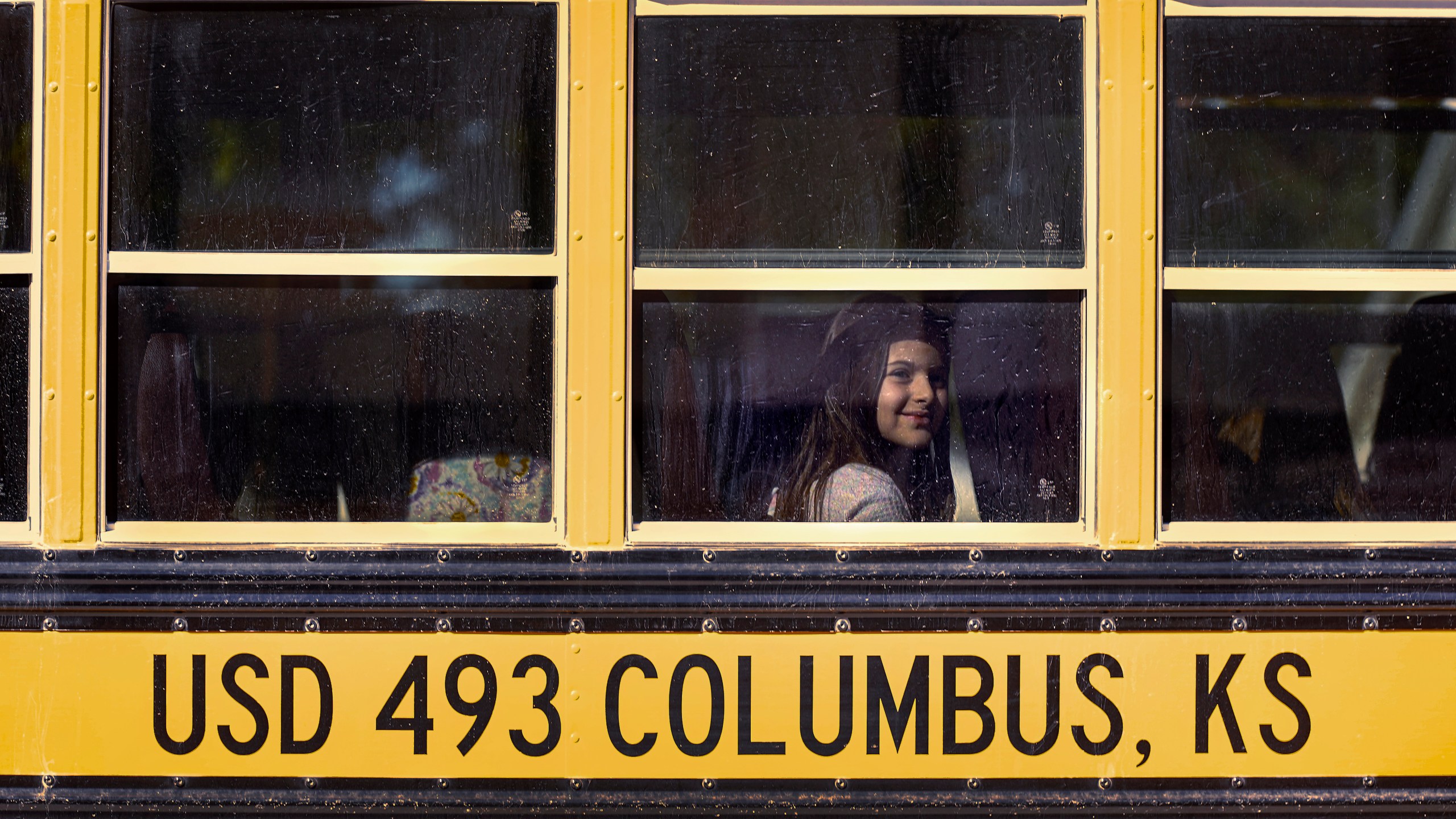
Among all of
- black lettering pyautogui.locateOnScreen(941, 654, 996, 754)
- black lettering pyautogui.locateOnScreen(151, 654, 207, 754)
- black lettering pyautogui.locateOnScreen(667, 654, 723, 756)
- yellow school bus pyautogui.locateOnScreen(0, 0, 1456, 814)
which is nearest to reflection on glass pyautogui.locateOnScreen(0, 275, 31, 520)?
yellow school bus pyautogui.locateOnScreen(0, 0, 1456, 814)

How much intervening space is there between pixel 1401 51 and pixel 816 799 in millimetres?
1582

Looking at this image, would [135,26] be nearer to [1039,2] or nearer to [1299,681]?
[1039,2]

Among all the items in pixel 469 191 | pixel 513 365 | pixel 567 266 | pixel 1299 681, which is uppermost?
pixel 469 191

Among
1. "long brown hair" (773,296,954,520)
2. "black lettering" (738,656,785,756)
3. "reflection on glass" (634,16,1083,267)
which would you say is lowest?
"black lettering" (738,656,785,756)

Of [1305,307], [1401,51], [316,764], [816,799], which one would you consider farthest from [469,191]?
[1401,51]

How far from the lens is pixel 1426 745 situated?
177cm

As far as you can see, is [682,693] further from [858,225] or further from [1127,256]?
[1127,256]

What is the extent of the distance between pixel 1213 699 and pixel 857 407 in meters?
0.75

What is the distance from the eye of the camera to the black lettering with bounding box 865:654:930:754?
1.76 metres

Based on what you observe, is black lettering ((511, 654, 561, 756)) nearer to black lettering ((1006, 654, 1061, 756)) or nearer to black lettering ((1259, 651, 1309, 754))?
black lettering ((1006, 654, 1061, 756))

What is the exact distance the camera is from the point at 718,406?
1820 millimetres

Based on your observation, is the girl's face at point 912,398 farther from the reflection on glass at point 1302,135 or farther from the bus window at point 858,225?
the reflection on glass at point 1302,135

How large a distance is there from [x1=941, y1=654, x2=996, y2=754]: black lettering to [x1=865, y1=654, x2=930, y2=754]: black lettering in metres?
0.03

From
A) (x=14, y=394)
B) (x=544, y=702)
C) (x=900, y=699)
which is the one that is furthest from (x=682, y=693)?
(x=14, y=394)
